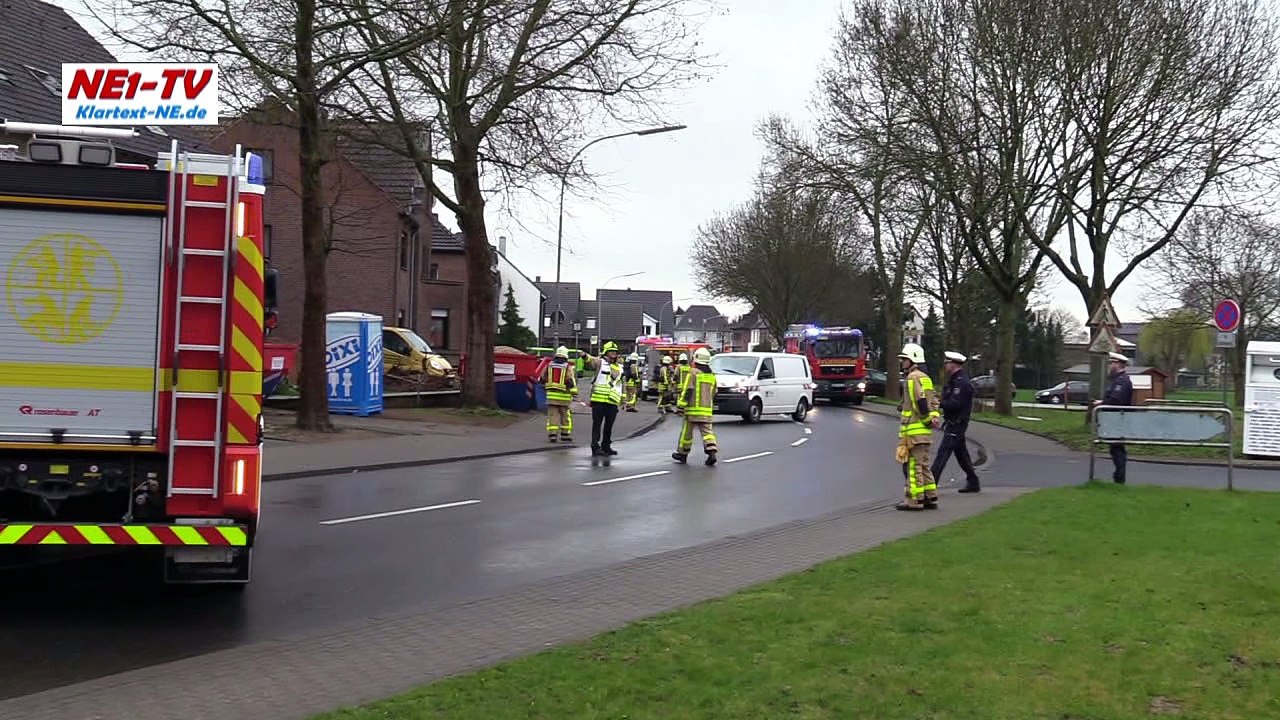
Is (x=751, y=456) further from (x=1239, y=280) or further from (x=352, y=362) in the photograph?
(x=1239, y=280)

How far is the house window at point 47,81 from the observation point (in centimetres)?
2847

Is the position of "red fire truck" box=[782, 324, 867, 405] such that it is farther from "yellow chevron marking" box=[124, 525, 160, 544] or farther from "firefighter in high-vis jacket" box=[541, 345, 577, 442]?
"yellow chevron marking" box=[124, 525, 160, 544]

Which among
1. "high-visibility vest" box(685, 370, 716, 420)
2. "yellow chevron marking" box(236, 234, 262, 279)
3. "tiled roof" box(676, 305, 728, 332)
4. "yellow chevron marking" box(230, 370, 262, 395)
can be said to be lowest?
"high-visibility vest" box(685, 370, 716, 420)

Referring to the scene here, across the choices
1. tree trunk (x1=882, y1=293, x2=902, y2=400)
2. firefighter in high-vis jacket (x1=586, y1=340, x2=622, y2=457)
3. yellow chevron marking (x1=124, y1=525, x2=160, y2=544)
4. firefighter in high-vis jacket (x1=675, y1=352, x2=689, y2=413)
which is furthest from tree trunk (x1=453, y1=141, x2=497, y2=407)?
tree trunk (x1=882, y1=293, x2=902, y2=400)

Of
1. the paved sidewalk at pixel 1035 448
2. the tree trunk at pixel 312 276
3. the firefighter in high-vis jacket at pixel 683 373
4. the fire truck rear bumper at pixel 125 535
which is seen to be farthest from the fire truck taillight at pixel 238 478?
the paved sidewalk at pixel 1035 448

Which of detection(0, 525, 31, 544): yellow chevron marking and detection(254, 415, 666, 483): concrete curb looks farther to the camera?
detection(254, 415, 666, 483): concrete curb

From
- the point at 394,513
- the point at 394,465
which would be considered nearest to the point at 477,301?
the point at 394,465

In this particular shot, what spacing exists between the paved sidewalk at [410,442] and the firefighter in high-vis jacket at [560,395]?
337 mm

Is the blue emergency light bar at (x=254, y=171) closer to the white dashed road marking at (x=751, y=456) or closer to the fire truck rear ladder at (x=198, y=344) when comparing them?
the fire truck rear ladder at (x=198, y=344)

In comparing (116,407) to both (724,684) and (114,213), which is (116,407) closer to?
(114,213)

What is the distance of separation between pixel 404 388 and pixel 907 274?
80.8 feet

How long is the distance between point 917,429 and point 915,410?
21 cm

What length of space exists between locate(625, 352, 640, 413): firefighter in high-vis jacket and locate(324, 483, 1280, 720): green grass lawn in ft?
93.2

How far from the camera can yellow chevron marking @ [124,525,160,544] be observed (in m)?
7.59
